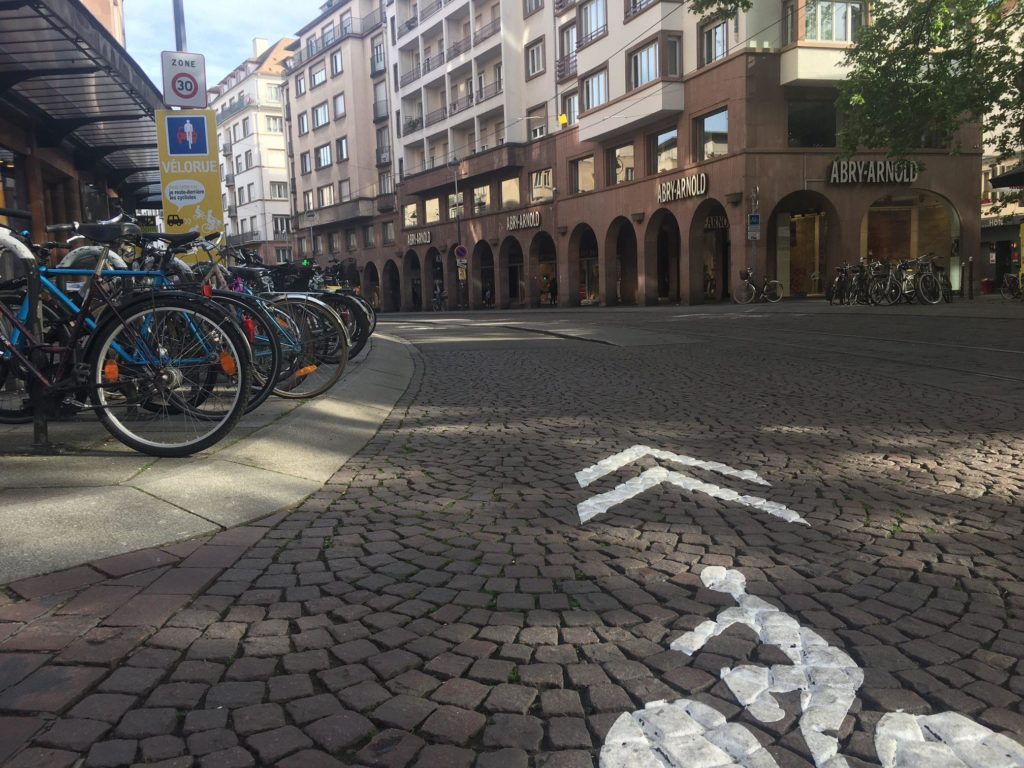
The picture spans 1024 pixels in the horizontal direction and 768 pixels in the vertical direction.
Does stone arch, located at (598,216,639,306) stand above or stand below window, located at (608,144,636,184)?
below

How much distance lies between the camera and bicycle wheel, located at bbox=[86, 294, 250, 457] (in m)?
4.32

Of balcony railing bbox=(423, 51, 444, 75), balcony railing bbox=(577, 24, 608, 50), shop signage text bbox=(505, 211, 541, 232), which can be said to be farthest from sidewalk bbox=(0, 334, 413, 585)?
balcony railing bbox=(423, 51, 444, 75)

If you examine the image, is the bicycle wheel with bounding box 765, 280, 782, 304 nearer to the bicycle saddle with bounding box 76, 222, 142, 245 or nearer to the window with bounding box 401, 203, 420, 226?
the bicycle saddle with bounding box 76, 222, 142, 245

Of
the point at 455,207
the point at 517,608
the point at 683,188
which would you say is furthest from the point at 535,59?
the point at 517,608

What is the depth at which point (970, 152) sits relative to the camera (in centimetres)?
2802

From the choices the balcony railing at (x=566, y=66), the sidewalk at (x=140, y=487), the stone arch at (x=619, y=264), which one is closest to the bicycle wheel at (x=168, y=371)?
the sidewalk at (x=140, y=487)

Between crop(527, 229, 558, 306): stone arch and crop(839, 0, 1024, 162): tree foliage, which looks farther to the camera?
crop(527, 229, 558, 306): stone arch

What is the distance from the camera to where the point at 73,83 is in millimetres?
12070

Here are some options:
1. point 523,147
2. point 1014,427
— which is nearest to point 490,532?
point 1014,427

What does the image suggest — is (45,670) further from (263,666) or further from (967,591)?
(967,591)

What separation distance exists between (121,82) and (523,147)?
29.0 m

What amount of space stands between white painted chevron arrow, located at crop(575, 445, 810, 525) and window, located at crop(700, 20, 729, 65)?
25708mm

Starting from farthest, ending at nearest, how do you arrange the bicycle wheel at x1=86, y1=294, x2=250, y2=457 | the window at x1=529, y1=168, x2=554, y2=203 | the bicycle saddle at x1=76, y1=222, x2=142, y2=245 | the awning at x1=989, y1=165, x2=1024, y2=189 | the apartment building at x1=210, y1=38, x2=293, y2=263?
the apartment building at x1=210, y1=38, x2=293, y2=263, the window at x1=529, y1=168, x2=554, y2=203, the awning at x1=989, y1=165, x2=1024, y2=189, the bicycle saddle at x1=76, y1=222, x2=142, y2=245, the bicycle wheel at x1=86, y1=294, x2=250, y2=457

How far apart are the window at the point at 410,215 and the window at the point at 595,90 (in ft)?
61.0
